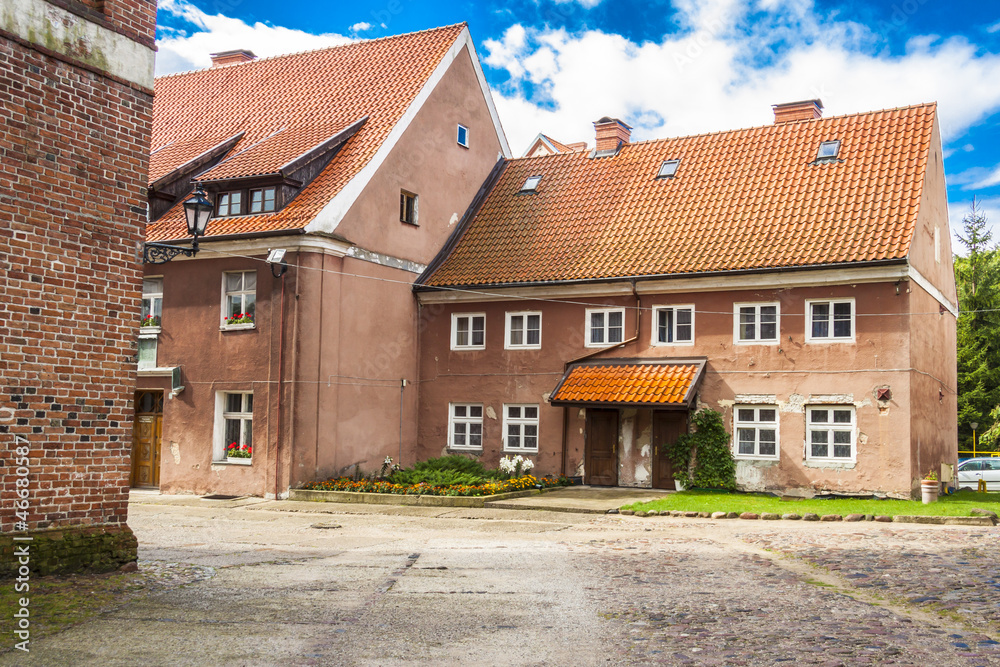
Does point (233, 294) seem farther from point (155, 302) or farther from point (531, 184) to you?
point (531, 184)

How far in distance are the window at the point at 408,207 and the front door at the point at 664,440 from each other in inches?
322

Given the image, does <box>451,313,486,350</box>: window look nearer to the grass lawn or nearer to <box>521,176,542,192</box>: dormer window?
<box>521,176,542,192</box>: dormer window

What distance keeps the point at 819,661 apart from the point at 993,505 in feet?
46.7

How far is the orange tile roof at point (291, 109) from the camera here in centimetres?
2278

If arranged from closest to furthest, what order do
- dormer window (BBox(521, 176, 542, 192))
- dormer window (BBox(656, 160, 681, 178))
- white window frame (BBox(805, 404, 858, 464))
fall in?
white window frame (BBox(805, 404, 858, 464))
dormer window (BBox(656, 160, 681, 178))
dormer window (BBox(521, 176, 542, 192))

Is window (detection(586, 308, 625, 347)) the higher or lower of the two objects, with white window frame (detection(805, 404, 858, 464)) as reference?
higher

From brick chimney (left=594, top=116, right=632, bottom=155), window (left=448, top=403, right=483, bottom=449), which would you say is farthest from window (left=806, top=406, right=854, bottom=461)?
brick chimney (left=594, top=116, right=632, bottom=155)

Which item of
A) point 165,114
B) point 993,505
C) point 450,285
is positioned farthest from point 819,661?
point 165,114

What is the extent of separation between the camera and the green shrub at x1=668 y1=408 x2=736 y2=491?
2102cm

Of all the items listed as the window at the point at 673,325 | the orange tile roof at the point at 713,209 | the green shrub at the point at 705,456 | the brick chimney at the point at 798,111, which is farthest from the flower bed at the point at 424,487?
the brick chimney at the point at 798,111

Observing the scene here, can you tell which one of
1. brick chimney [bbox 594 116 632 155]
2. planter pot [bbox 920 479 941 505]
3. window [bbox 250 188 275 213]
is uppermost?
brick chimney [bbox 594 116 632 155]

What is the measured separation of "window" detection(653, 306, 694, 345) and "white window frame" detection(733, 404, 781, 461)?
2.05 meters

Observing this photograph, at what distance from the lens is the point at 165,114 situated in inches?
1169

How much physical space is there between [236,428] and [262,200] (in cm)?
549
